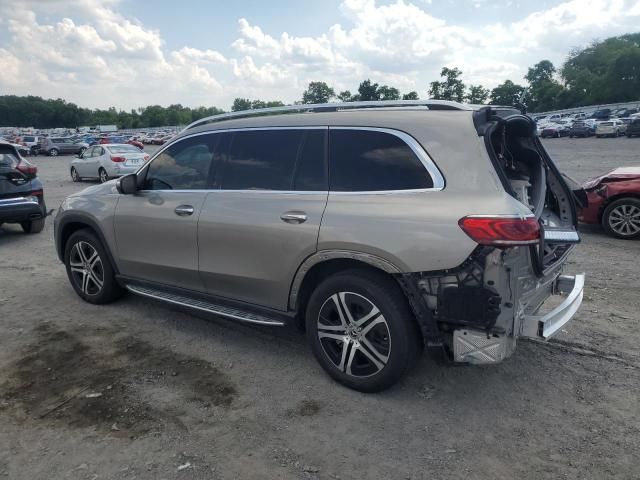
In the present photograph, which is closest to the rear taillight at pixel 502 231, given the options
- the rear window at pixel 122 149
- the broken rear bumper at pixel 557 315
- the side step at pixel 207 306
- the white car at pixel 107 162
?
the broken rear bumper at pixel 557 315

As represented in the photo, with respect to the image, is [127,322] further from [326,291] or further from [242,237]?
[326,291]

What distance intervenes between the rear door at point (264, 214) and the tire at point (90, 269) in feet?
4.82

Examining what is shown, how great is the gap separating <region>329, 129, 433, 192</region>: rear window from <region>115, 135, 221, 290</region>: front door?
1.23m

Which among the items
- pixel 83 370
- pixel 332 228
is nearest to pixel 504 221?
pixel 332 228

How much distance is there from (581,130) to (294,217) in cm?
5002

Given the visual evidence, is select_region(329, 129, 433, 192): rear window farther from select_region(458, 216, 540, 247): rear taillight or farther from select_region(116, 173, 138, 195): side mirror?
select_region(116, 173, 138, 195): side mirror

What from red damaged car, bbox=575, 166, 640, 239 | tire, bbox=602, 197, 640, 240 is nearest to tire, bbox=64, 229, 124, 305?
red damaged car, bbox=575, 166, 640, 239

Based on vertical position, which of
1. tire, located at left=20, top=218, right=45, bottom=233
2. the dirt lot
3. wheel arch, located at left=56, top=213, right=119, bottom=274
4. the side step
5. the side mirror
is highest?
the side mirror

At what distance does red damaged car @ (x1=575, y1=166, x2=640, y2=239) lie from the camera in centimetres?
761

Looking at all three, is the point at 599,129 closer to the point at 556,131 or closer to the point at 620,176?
the point at 556,131

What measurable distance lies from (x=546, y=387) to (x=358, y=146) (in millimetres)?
2095

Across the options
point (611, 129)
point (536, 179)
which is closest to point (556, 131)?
point (611, 129)

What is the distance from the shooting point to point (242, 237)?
3.92 meters

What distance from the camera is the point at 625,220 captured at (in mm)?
7699
